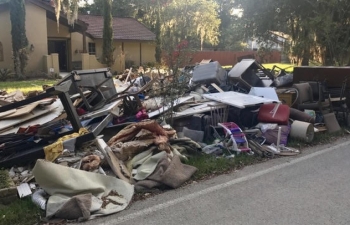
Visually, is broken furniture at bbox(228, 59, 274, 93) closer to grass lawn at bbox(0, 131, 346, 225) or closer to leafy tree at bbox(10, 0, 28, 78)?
grass lawn at bbox(0, 131, 346, 225)

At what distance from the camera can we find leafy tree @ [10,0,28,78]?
19.8m

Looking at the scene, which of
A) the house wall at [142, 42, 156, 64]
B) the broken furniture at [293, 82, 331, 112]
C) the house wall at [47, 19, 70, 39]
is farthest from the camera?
the house wall at [142, 42, 156, 64]

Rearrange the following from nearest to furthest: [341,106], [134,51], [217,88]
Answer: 1. [341,106]
2. [217,88]
3. [134,51]

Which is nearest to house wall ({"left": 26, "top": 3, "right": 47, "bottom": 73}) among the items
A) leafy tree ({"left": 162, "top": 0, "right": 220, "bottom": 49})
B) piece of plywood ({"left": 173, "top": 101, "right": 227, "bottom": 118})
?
leafy tree ({"left": 162, "top": 0, "right": 220, "bottom": 49})

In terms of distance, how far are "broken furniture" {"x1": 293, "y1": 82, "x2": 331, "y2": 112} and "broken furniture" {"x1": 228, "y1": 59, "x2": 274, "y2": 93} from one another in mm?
1411

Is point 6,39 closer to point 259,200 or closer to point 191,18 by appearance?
point 191,18

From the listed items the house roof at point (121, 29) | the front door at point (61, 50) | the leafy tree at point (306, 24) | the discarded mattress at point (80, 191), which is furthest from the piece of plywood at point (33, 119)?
the house roof at point (121, 29)

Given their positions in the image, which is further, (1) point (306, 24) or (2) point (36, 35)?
(2) point (36, 35)

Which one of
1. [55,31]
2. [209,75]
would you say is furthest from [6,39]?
[209,75]

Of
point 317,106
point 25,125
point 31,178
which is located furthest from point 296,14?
point 31,178

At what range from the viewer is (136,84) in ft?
36.5

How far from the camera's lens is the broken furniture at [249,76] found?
10.1 m

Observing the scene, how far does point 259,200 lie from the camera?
4.55 meters

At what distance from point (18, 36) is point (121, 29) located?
36.6ft
